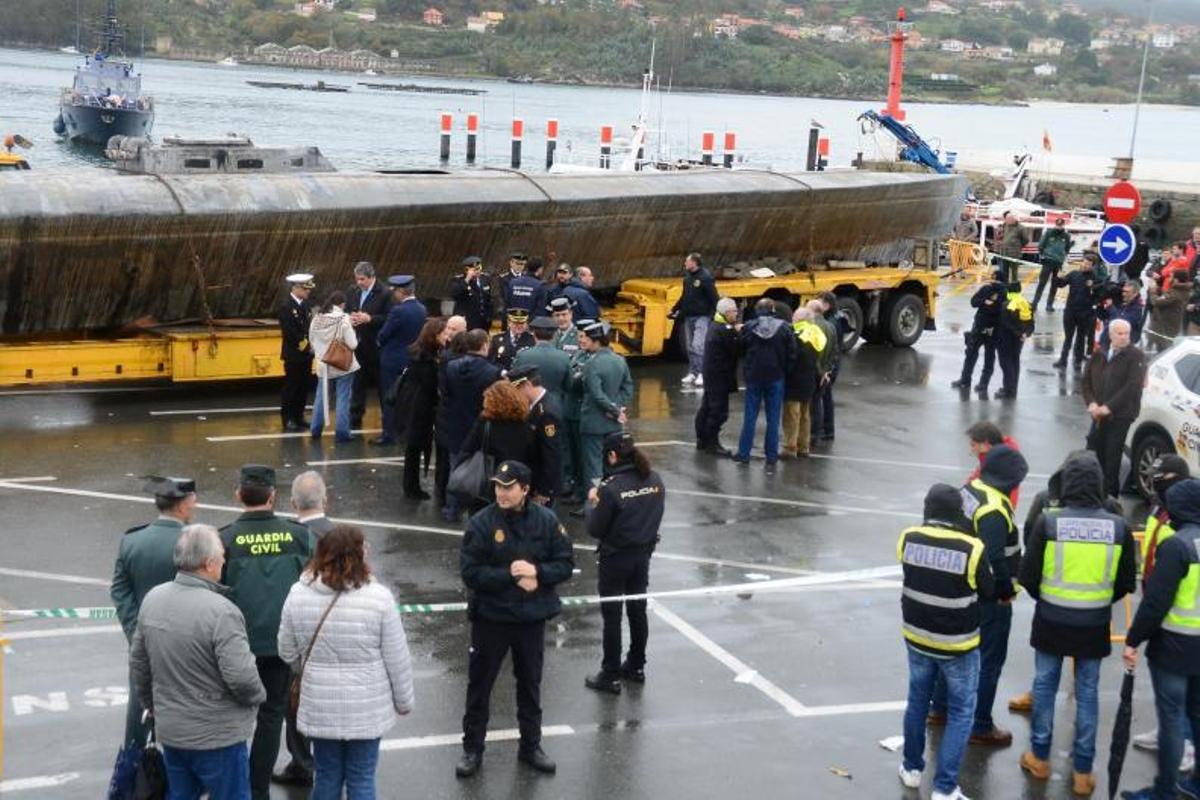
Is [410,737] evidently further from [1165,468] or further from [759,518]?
[759,518]

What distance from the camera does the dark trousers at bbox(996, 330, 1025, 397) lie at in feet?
66.7

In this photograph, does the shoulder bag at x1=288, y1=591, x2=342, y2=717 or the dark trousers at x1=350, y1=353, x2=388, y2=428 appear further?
the dark trousers at x1=350, y1=353, x2=388, y2=428

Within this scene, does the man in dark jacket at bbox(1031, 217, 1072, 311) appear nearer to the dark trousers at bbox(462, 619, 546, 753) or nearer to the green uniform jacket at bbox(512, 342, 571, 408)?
the green uniform jacket at bbox(512, 342, 571, 408)

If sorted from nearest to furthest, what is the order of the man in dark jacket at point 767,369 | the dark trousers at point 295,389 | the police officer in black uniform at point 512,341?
the police officer in black uniform at point 512,341, the man in dark jacket at point 767,369, the dark trousers at point 295,389

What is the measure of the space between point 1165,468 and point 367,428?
31.0 feet

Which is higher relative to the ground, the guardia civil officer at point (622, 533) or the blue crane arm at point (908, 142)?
the blue crane arm at point (908, 142)

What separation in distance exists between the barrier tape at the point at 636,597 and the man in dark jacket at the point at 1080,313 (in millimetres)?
10511

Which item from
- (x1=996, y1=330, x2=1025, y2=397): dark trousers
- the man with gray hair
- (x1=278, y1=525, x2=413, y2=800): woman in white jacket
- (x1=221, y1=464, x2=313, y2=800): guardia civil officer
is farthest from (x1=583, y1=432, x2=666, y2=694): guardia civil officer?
(x1=996, y1=330, x2=1025, y2=397): dark trousers

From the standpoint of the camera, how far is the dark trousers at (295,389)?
1648 cm

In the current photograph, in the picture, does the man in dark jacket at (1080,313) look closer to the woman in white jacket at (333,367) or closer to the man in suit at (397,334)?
the man in suit at (397,334)

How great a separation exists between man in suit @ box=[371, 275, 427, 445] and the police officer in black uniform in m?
1.70

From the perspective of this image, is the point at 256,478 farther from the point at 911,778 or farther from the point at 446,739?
the point at 911,778

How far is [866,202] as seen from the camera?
24109 mm

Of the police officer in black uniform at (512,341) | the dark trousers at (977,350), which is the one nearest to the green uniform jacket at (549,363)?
the police officer in black uniform at (512,341)
